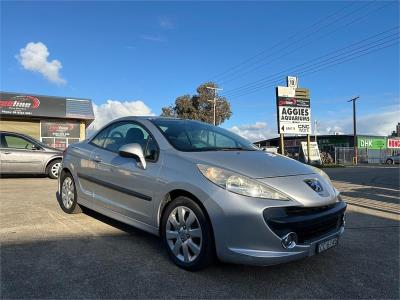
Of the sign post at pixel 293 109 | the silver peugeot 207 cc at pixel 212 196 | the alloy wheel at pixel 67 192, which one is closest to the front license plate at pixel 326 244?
the silver peugeot 207 cc at pixel 212 196

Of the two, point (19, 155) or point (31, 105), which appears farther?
point (31, 105)

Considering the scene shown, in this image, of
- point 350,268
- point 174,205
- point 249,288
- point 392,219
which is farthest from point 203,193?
point 392,219

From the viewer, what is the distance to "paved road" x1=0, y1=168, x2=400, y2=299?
3355mm

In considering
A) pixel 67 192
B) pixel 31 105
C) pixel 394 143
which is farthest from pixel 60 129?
pixel 394 143

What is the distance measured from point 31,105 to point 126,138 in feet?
71.0

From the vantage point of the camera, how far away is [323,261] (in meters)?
4.25

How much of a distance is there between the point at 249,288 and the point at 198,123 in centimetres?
250

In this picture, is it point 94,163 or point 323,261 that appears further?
point 94,163

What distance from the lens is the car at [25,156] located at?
11.5m

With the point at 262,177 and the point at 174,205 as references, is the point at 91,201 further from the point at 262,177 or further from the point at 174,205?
the point at 262,177

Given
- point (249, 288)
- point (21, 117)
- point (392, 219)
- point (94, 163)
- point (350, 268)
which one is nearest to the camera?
point (249, 288)

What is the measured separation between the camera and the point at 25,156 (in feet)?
38.5

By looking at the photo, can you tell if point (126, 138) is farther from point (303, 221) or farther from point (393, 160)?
point (393, 160)

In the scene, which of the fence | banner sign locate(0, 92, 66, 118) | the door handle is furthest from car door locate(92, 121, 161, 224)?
the fence
